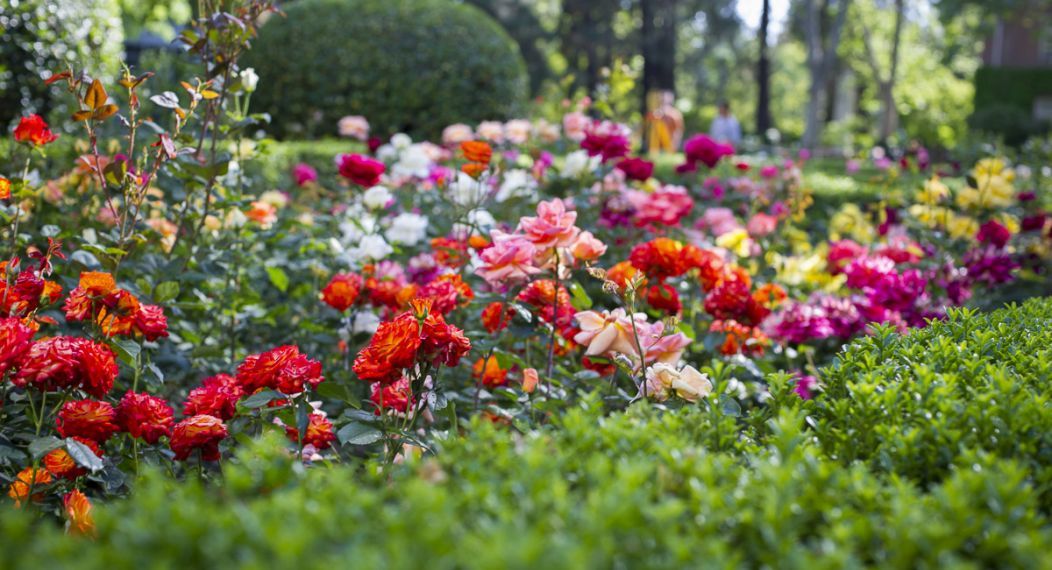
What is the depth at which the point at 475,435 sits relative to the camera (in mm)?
1274

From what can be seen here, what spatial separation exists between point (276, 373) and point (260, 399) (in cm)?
6

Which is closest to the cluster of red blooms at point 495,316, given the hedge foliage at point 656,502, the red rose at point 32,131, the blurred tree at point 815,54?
the hedge foliage at point 656,502

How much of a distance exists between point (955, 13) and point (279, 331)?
1586cm

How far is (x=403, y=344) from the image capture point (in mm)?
1690

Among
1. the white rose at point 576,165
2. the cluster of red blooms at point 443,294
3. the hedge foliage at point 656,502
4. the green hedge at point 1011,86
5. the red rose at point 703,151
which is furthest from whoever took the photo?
the green hedge at point 1011,86

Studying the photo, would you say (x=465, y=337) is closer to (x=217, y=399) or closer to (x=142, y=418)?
(x=217, y=399)

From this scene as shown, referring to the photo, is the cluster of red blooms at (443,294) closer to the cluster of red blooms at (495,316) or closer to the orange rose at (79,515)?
the cluster of red blooms at (495,316)

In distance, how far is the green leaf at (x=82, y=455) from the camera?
1665mm

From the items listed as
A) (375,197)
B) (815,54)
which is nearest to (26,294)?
(375,197)

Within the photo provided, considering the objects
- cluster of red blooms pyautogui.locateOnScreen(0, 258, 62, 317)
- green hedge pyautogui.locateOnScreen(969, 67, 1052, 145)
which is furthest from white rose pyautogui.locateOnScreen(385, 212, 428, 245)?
green hedge pyautogui.locateOnScreen(969, 67, 1052, 145)

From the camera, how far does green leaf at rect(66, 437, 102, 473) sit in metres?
1.67

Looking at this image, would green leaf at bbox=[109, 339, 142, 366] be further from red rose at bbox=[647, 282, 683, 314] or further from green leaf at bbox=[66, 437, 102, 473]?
red rose at bbox=[647, 282, 683, 314]

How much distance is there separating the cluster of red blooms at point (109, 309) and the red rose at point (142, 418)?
24cm

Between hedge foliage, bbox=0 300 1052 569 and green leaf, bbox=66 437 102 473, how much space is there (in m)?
0.21
